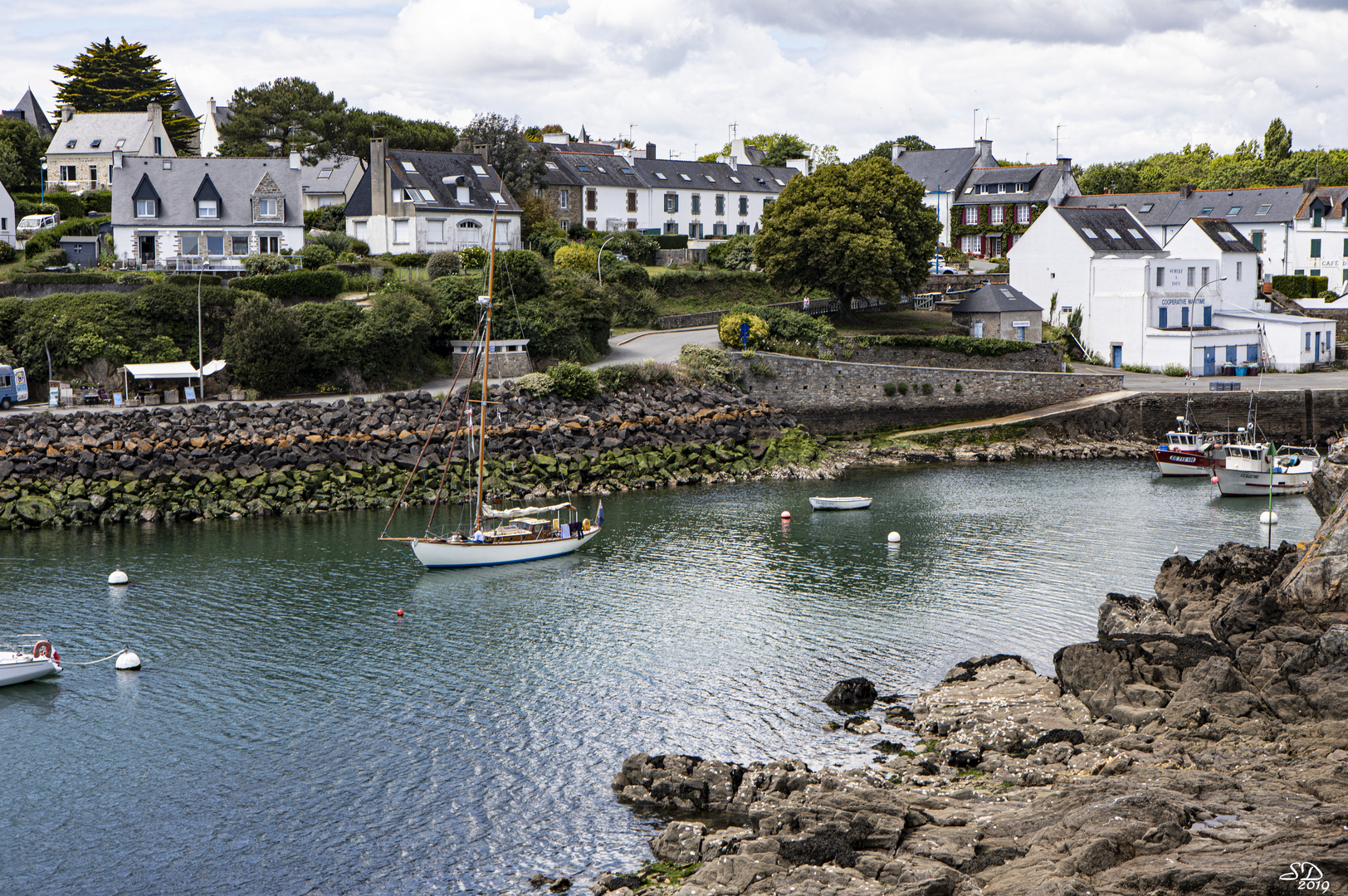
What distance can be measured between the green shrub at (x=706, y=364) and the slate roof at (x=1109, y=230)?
82.9 ft

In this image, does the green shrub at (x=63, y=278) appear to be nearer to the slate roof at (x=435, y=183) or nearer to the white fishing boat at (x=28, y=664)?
the slate roof at (x=435, y=183)

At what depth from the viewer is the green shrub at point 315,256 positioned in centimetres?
6431

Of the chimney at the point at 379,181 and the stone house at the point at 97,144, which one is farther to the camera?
the stone house at the point at 97,144

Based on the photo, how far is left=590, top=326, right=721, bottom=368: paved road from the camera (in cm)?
6108

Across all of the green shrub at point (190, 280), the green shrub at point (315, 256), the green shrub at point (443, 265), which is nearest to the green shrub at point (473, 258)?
the green shrub at point (443, 265)

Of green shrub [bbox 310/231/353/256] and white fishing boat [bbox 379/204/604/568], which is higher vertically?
green shrub [bbox 310/231/353/256]

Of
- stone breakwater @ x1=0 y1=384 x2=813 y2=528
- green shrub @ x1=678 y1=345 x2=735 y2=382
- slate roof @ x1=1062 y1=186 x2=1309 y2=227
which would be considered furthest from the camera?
slate roof @ x1=1062 y1=186 x2=1309 y2=227

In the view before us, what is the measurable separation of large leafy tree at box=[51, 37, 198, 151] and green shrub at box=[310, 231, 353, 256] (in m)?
33.7

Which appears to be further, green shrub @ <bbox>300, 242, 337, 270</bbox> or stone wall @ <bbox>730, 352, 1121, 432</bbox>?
green shrub @ <bbox>300, 242, 337, 270</bbox>

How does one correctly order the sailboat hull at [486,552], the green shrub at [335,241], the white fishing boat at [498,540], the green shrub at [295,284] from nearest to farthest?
1. the sailboat hull at [486,552]
2. the white fishing boat at [498,540]
3. the green shrub at [295,284]
4. the green shrub at [335,241]

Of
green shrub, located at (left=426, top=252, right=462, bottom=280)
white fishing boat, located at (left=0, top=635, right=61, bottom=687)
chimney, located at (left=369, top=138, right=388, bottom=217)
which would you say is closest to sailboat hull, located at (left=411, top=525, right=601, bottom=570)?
white fishing boat, located at (left=0, top=635, right=61, bottom=687)

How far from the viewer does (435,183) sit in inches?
2844

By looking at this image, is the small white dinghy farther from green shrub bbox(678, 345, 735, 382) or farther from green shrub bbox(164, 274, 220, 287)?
green shrub bbox(164, 274, 220, 287)

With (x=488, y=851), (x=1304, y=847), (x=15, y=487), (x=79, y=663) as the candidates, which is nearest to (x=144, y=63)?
(x=15, y=487)
